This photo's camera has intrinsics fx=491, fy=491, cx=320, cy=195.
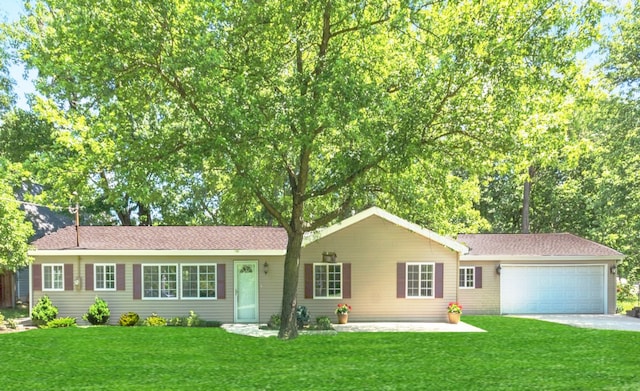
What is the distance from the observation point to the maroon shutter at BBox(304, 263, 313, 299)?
17.3m

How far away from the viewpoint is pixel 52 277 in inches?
668

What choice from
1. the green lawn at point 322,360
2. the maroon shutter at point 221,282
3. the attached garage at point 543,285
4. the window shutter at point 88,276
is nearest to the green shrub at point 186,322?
the maroon shutter at point 221,282

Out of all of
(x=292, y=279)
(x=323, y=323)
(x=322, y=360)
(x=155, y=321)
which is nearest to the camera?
(x=322, y=360)

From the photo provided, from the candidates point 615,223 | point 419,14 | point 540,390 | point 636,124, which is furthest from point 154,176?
point 615,223

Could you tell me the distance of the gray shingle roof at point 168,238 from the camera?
1717 cm

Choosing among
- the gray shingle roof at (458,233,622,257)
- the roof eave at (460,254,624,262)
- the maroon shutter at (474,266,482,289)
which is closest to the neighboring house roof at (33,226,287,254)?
the roof eave at (460,254,624,262)

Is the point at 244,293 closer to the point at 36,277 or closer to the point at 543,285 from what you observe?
the point at 36,277

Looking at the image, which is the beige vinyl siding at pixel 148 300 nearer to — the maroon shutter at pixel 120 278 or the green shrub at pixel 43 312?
the maroon shutter at pixel 120 278

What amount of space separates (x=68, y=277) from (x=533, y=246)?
18.1 meters

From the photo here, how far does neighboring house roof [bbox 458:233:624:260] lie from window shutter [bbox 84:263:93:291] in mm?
13833

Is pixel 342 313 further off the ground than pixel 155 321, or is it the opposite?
pixel 342 313

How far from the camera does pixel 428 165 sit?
46.4 feet

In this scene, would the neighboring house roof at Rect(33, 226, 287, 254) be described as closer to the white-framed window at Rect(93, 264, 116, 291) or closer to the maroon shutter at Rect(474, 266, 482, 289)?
the white-framed window at Rect(93, 264, 116, 291)

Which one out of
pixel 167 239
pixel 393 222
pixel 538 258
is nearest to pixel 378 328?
pixel 393 222
